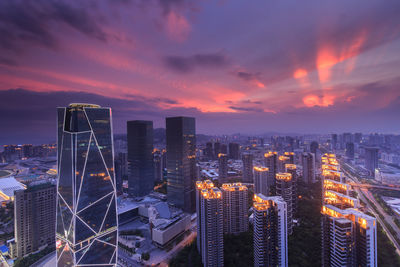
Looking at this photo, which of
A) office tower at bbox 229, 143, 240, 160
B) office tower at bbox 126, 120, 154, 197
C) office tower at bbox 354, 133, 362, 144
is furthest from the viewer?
office tower at bbox 354, 133, 362, 144

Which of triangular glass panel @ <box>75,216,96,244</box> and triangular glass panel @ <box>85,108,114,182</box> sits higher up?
triangular glass panel @ <box>85,108,114,182</box>

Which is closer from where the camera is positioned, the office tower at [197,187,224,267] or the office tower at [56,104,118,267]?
the office tower at [56,104,118,267]

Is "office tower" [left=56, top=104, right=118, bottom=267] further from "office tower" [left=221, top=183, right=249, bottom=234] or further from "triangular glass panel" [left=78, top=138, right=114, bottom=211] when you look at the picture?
"office tower" [left=221, top=183, right=249, bottom=234]

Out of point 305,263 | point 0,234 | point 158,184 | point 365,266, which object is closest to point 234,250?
point 305,263

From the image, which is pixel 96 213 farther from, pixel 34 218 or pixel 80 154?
pixel 34 218

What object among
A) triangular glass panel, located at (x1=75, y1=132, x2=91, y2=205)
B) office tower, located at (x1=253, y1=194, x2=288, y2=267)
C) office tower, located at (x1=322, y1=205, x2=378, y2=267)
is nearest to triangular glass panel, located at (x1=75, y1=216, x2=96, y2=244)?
triangular glass panel, located at (x1=75, y1=132, x2=91, y2=205)

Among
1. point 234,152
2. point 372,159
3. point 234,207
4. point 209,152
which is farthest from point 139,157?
point 372,159

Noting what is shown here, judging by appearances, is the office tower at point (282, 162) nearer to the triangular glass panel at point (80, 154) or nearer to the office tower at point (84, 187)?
the office tower at point (84, 187)
